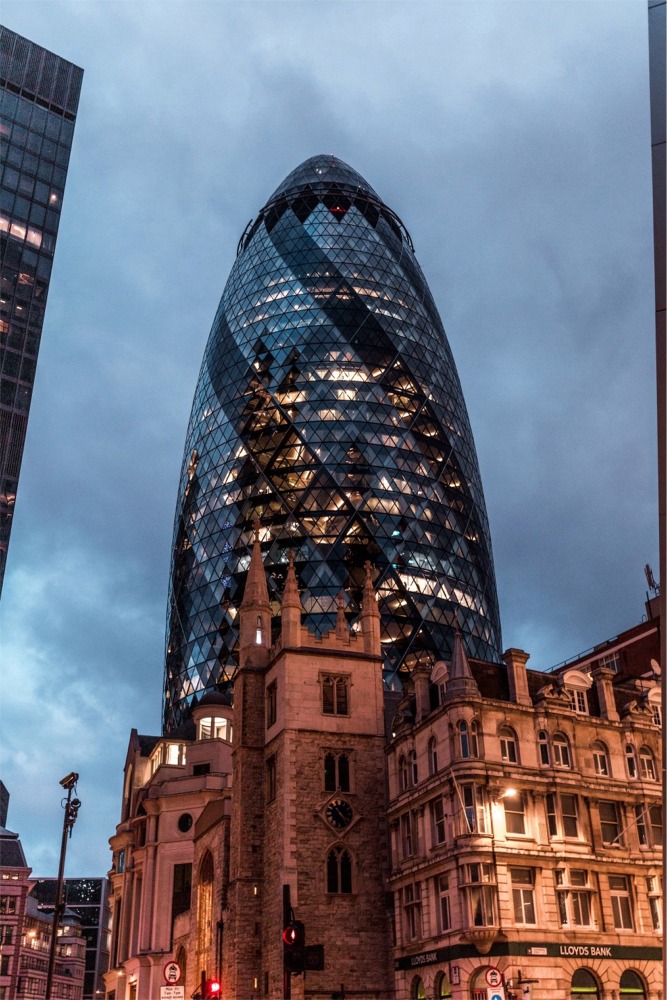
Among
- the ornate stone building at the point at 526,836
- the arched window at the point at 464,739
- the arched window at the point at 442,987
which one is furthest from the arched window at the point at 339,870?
the arched window at the point at 464,739

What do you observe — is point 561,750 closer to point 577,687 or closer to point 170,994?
point 577,687

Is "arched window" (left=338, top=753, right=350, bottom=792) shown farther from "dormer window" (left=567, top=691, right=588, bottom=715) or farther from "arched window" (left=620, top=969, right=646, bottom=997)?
"arched window" (left=620, top=969, right=646, bottom=997)

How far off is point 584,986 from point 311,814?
14099 mm

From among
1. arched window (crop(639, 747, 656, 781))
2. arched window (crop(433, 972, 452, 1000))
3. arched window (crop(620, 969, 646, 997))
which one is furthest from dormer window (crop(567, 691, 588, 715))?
arched window (crop(433, 972, 452, 1000))

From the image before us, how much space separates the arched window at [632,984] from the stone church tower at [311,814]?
1089 cm

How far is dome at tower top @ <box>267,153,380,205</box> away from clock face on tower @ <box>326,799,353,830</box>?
8141 cm

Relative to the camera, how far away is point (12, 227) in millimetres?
77188

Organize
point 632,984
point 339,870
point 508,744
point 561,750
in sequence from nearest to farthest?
1. point 632,984
2. point 508,744
3. point 561,750
4. point 339,870

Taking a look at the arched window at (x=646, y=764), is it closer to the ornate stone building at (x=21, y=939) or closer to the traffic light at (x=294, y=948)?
the traffic light at (x=294, y=948)

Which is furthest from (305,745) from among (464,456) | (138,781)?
(464,456)

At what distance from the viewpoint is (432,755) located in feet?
142

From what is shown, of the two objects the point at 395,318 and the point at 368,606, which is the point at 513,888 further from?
the point at 395,318

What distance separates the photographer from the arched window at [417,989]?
4150 cm

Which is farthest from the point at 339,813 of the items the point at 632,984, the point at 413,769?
the point at 632,984
